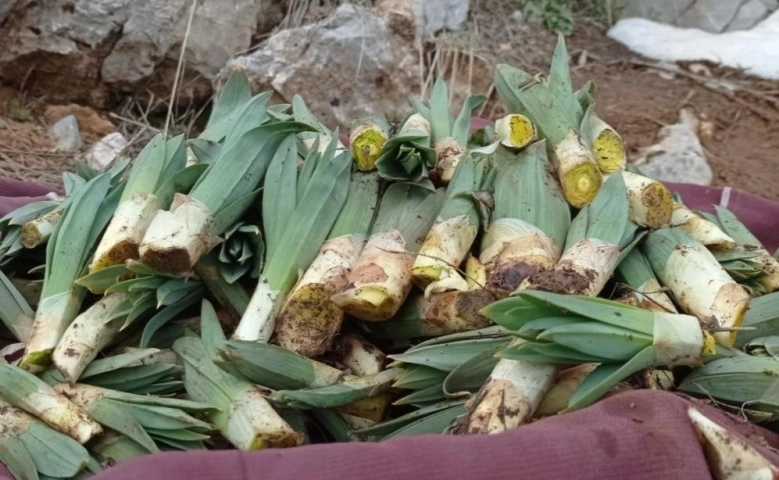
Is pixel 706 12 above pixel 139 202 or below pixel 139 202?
below

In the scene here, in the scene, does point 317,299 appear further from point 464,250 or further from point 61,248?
point 61,248

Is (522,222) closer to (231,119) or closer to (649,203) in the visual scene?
(649,203)

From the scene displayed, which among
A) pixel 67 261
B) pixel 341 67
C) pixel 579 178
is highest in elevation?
pixel 579 178

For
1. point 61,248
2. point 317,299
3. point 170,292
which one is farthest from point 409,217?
point 61,248

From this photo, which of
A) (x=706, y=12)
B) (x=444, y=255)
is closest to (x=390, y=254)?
(x=444, y=255)

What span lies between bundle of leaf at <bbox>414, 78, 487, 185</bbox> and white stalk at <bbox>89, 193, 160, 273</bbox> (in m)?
0.42

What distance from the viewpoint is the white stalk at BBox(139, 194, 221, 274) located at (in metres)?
1.08

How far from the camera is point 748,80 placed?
3.72 meters

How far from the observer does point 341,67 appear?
306cm

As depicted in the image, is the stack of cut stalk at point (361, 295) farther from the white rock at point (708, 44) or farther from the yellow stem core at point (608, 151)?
the white rock at point (708, 44)

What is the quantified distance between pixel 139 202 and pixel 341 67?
1961mm

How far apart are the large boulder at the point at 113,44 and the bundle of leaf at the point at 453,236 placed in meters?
2.14

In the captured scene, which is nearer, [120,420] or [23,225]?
[120,420]

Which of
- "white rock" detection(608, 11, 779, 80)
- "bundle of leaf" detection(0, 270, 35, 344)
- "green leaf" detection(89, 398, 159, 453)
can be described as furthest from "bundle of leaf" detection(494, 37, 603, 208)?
"white rock" detection(608, 11, 779, 80)
